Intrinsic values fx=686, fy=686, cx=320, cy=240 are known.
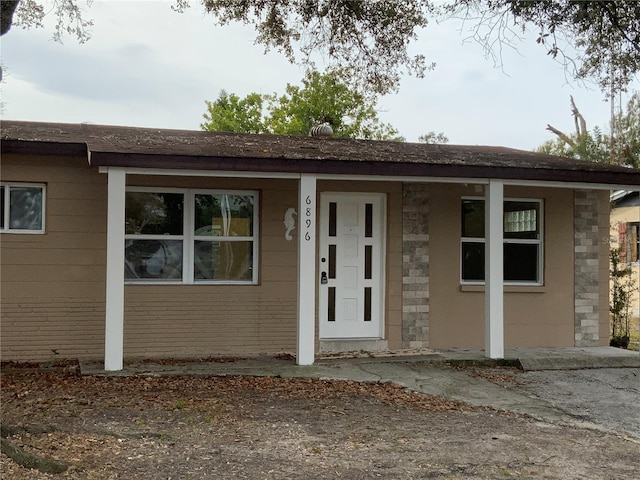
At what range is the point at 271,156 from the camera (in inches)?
336

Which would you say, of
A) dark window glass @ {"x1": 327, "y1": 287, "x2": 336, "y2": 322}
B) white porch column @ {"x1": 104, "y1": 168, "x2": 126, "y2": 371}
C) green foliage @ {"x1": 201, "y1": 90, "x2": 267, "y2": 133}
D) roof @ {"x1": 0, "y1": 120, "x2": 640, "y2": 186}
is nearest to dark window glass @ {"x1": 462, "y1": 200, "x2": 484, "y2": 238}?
roof @ {"x1": 0, "y1": 120, "x2": 640, "y2": 186}

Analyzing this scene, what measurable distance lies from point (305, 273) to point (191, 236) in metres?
1.92

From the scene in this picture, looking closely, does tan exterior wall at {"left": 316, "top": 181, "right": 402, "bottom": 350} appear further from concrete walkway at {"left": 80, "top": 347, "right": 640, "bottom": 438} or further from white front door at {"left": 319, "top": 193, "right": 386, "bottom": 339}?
concrete walkway at {"left": 80, "top": 347, "right": 640, "bottom": 438}

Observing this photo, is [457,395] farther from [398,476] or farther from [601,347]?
[601,347]

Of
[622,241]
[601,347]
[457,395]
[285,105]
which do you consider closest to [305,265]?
[457,395]

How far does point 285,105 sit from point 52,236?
2782 centimetres

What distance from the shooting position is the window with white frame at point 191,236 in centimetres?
959

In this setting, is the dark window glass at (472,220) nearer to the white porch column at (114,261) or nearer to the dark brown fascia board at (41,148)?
the white porch column at (114,261)

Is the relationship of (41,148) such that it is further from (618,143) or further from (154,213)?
(618,143)

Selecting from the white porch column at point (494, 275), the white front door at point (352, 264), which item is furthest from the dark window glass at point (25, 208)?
the white porch column at point (494, 275)

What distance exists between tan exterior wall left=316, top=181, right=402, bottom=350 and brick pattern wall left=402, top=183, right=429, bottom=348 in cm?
6

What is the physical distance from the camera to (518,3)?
9453 millimetres

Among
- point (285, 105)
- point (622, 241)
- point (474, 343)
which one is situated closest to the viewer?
point (474, 343)

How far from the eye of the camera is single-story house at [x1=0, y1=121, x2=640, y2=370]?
348 inches
